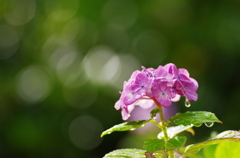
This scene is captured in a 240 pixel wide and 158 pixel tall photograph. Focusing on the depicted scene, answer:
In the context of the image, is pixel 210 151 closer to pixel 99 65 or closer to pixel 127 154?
pixel 127 154

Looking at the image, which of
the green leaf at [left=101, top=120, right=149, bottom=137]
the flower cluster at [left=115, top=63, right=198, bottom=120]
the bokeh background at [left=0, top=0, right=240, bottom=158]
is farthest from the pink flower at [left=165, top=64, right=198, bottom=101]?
the bokeh background at [left=0, top=0, right=240, bottom=158]

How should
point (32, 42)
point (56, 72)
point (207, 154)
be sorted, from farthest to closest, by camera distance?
point (32, 42) → point (56, 72) → point (207, 154)

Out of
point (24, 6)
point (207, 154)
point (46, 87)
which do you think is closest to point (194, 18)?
point (46, 87)

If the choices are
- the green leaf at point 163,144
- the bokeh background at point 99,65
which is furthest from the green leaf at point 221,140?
the bokeh background at point 99,65

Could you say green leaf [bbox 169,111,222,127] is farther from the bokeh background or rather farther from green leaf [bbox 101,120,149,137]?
the bokeh background

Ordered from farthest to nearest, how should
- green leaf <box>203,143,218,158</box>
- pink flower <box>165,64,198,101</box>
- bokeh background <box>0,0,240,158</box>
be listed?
bokeh background <box>0,0,240,158</box> < green leaf <box>203,143,218,158</box> < pink flower <box>165,64,198,101</box>

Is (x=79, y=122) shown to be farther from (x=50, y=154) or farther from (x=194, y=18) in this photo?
(x=194, y=18)

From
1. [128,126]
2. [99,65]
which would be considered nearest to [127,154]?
[128,126]
